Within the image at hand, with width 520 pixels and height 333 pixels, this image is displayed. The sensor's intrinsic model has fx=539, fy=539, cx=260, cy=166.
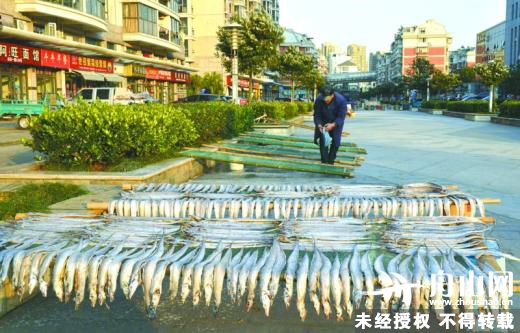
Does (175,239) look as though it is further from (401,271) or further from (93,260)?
(401,271)

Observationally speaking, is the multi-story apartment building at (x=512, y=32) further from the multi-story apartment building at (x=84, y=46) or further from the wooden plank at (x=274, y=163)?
the wooden plank at (x=274, y=163)

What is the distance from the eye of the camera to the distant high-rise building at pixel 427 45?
421ft

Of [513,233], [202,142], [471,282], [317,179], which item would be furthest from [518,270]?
[202,142]

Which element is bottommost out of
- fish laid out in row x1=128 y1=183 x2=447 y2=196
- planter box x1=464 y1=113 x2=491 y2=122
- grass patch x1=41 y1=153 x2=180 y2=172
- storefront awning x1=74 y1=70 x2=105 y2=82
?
grass patch x1=41 y1=153 x2=180 y2=172

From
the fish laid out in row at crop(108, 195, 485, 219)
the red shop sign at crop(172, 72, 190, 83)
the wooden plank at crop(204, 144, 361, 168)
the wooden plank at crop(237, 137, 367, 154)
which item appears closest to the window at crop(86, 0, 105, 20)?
the red shop sign at crop(172, 72, 190, 83)

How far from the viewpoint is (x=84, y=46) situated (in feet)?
102

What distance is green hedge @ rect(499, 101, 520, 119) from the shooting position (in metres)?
25.6

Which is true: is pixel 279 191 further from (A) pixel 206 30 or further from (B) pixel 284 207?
(A) pixel 206 30

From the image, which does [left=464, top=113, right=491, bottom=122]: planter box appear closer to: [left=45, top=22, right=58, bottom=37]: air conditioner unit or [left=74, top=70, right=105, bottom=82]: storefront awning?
[left=74, top=70, right=105, bottom=82]: storefront awning

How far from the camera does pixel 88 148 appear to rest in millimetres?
7348

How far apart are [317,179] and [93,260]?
6.18m

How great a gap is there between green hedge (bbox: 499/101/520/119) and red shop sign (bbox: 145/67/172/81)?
2624cm

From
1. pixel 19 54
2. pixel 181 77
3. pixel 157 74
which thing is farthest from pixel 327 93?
pixel 181 77

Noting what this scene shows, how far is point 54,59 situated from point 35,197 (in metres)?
26.5
